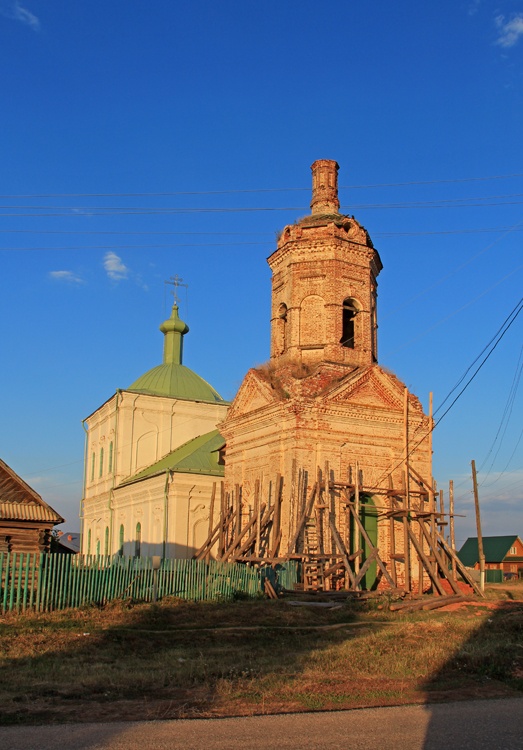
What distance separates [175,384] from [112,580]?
70.0 feet

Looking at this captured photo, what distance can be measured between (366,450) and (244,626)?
958cm

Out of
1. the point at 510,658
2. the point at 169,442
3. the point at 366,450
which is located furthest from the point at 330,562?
the point at 169,442

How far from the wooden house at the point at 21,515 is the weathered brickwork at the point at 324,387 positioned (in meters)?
6.43

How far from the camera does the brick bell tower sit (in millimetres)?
24000

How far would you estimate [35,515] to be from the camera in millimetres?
20453

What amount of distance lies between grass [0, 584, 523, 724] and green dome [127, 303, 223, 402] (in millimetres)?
21522

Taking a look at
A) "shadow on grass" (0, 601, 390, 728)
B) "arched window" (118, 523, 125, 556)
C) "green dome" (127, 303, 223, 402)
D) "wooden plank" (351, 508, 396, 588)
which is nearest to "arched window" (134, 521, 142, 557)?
"arched window" (118, 523, 125, 556)

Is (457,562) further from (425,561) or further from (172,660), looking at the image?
(172,660)

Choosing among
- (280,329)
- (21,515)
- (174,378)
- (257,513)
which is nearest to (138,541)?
(174,378)

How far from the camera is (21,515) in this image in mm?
20266

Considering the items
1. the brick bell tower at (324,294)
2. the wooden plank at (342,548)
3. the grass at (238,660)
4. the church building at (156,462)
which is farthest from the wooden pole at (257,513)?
the church building at (156,462)

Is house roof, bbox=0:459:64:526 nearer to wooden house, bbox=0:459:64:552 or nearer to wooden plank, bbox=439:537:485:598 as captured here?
wooden house, bbox=0:459:64:552

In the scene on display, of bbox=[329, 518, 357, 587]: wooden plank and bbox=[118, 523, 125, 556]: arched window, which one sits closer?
bbox=[329, 518, 357, 587]: wooden plank

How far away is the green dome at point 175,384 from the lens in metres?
38.0
